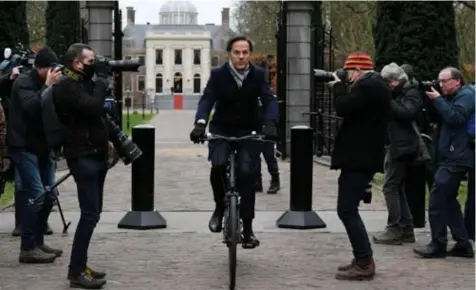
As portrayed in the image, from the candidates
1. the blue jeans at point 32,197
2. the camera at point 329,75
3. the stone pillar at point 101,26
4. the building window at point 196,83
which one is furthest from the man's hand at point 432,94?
the building window at point 196,83

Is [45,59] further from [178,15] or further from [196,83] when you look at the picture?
[178,15]

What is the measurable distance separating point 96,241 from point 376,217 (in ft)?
11.7

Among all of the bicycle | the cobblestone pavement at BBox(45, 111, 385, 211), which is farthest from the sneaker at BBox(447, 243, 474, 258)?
the cobblestone pavement at BBox(45, 111, 385, 211)

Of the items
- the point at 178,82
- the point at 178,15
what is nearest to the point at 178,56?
the point at 178,82

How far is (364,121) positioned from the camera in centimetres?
664

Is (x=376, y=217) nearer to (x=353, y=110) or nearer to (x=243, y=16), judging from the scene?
(x=353, y=110)

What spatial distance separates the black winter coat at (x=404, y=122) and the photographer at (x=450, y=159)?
0.86ft

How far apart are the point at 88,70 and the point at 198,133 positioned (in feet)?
3.36

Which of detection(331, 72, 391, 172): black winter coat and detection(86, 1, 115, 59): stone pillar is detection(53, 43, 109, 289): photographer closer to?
detection(331, 72, 391, 172): black winter coat

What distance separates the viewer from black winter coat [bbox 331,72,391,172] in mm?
6574

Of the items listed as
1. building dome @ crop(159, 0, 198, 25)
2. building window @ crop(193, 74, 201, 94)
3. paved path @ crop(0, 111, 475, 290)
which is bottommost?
building window @ crop(193, 74, 201, 94)

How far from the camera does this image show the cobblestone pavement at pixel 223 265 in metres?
6.67

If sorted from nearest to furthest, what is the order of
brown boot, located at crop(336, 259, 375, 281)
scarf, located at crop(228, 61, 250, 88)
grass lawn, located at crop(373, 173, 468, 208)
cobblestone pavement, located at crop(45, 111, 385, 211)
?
brown boot, located at crop(336, 259, 375, 281) → scarf, located at crop(228, 61, 250, 88) → cobblestone pavement, located at crop(45, 111, 385, 211) → grass lawn, located at crop(373, 173, 468, 208)

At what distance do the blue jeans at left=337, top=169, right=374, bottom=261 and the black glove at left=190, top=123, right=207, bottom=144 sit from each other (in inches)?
47.2
